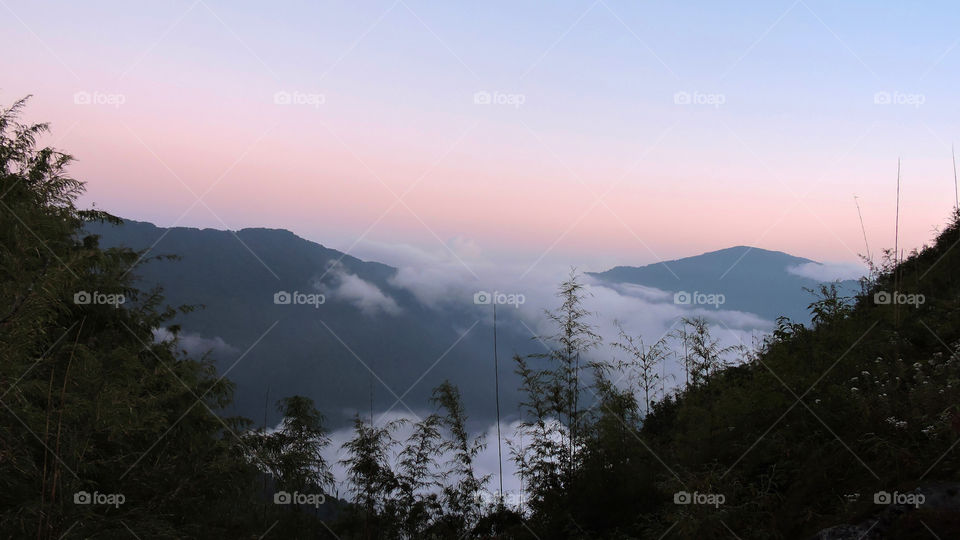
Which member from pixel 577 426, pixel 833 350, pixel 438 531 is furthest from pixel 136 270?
pixel 833 350

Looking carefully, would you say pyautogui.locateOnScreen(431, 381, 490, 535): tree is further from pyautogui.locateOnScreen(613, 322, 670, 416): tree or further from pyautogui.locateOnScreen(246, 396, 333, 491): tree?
pyautogui.locateOnScreen(246, 396, 333, 491): tree

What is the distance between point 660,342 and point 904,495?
15.2 ft

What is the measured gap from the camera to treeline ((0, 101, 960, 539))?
182 inches

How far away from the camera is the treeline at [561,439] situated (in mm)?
4621

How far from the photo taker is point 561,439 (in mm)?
8203

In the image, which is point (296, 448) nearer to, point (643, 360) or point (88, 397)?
point (88, 397)

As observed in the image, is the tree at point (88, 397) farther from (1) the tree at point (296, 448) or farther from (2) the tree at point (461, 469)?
(2) the tree at point (461, 469)

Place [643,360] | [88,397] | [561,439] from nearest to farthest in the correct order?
[88,397]
[561,439]
[643,360]

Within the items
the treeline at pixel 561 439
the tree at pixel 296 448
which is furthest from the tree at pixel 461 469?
the tree at pixel 296 448

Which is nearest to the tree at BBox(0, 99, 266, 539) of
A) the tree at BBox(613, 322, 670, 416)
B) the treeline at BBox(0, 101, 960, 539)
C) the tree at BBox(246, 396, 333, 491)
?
the treeline at BBox(0, 101, 960, 539)

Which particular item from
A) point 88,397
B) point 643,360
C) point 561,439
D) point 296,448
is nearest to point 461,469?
point 561,439

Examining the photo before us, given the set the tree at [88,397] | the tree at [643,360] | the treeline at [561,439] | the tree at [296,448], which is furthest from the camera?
the tree at [296,448]

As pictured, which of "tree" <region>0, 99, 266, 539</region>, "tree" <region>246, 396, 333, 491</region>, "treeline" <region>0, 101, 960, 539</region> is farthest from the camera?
"tree" <region>246, 396, 333, 491</region>

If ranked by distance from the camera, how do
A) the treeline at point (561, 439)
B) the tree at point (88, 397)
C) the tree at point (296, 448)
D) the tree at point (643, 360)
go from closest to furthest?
1. the tree at point (88, 397)
2. the treeline at point (561, 439)
3. the tree at point (643, 360)
4. the tree at point (296, 448)
